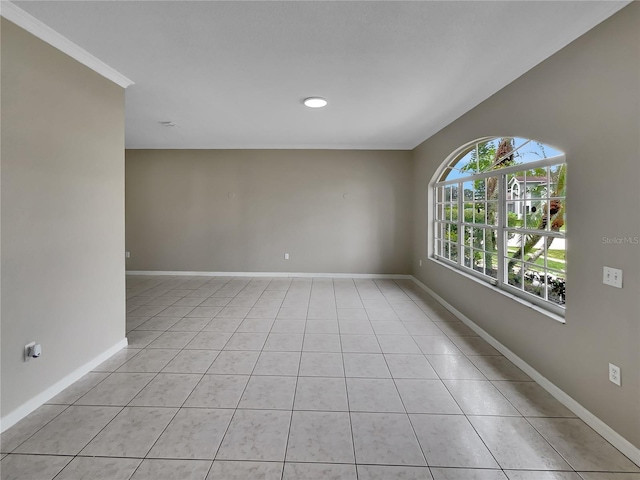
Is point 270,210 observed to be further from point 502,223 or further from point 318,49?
point 502,223

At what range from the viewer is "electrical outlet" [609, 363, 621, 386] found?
5.59 ft

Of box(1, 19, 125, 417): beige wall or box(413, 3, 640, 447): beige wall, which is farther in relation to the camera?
box(1, 19, 125, 417): beige wall

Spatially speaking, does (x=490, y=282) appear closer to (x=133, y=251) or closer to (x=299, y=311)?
(x=299, y=311)

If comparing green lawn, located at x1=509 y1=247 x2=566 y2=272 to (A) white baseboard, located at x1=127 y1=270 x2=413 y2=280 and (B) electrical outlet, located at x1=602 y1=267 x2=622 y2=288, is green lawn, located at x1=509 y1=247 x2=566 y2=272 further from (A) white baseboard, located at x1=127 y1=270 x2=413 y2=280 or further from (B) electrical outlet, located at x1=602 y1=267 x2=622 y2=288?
(A) white baseboard, located at x1=127 y1=270 x2=413 y2=280

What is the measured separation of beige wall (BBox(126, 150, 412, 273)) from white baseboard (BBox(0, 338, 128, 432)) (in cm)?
334

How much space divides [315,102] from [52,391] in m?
3.40

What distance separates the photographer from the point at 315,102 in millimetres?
3311

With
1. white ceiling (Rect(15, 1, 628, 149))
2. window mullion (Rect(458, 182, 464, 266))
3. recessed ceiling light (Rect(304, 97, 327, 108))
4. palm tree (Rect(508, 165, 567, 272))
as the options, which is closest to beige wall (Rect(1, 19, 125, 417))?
white ceiling (Rect(15, 1, 628, 149))

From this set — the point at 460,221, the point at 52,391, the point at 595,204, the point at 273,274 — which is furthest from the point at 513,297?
the point at 273,274

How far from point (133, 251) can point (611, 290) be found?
23.0 feet

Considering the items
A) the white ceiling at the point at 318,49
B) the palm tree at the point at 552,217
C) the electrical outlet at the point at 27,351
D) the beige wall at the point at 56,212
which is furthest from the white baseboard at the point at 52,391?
the palm tree at the point at 552,217

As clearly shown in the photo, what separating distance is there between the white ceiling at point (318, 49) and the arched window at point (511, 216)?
68 centimetres

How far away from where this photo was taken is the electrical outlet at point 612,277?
1.70 m

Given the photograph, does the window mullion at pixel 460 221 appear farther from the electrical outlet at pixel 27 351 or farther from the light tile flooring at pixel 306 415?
the electrical outlet at pixel 27 351
